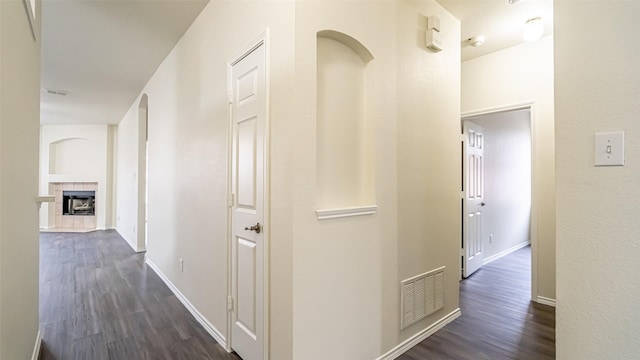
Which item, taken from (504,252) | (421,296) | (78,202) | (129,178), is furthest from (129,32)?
(78,202)

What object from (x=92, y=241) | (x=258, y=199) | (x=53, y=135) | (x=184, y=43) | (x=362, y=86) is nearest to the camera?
(x=258, y=199)

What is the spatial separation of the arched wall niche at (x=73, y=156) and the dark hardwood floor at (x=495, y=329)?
370 inches

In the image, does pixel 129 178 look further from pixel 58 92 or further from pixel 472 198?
pixel 472 198

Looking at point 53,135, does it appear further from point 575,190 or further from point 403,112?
point 575,190

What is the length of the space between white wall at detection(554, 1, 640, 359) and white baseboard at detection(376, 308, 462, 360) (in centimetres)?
112

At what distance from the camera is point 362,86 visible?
200cm

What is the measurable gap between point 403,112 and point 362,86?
411 mm

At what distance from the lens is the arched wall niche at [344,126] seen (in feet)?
5.88

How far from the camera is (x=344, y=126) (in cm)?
190

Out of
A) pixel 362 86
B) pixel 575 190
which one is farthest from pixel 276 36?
pixel 575 190

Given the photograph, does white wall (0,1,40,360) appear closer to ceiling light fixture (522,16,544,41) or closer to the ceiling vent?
ceiling light fixture (522,16,544,41)

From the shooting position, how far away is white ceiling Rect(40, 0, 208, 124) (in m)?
2.58

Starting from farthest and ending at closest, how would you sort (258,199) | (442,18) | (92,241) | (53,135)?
(53,135), (92,241), (442,18), (258,199)

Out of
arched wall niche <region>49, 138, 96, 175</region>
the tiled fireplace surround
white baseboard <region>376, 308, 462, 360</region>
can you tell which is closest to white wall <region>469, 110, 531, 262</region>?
white baseboard <region>376, 308, 462, 360</region>
